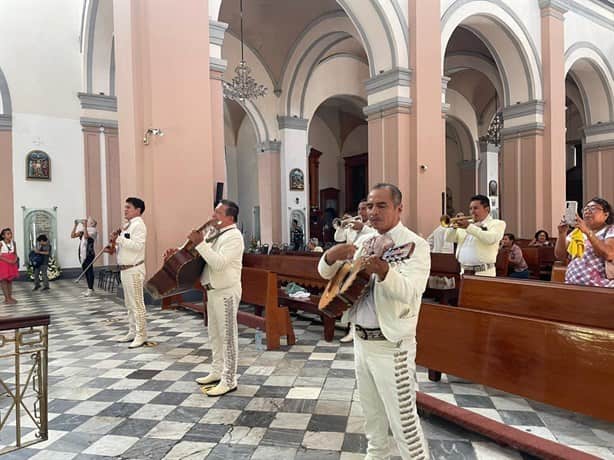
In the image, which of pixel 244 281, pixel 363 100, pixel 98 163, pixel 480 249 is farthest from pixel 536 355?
pixel 363 100

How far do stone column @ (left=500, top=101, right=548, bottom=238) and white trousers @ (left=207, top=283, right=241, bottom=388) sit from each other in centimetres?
1195

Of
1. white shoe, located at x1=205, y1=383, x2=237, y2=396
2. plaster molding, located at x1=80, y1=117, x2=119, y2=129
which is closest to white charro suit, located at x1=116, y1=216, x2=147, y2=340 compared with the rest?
white shoe, located at x1=205, y1=383, x2=237, y2=396

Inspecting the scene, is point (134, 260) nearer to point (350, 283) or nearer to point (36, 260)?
point (350, 283)

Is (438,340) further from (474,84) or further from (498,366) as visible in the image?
(474,84)

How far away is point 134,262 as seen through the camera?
203 inches

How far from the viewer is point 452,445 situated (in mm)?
2795

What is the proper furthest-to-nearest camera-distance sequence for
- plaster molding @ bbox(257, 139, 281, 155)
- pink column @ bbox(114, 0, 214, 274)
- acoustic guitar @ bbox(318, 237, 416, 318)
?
plaster molding @ bbox(257, 139, 281, 155) < pink column @ bbox(114, 0, 214, 274) < acoustic guitar @ bbox(318, 237, 416, 318)

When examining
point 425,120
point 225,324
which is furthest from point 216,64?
point 225,324

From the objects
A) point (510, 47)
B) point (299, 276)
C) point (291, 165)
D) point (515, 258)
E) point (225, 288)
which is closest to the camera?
point (225, 288)

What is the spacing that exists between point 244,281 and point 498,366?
3475 mm

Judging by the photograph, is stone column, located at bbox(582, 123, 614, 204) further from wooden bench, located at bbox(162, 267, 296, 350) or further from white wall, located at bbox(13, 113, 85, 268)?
white wall, located at bbox(13, 113, 85, 268)

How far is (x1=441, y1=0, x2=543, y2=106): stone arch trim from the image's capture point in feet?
38.3

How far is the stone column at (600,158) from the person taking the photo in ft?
53.0

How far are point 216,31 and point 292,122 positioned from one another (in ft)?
23.9
